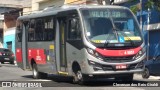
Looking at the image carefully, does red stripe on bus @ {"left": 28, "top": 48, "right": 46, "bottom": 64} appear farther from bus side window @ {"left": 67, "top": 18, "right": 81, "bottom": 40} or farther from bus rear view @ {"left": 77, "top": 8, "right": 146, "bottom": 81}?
bus rear view @ {"left": 77, "top": 8, "right": 146, "bottom": 81}

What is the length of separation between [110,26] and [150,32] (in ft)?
43.2

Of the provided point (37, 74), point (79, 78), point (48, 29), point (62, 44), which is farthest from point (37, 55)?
point (79, 78)

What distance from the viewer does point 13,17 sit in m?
57.0

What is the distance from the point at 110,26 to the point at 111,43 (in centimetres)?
75

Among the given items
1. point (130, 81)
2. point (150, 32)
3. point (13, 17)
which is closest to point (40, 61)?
point (130, 81)

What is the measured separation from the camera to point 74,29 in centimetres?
1619

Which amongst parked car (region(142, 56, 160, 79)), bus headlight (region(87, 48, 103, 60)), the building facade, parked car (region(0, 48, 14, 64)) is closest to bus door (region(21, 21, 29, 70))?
parked car (region(142, 56, 160, 79))

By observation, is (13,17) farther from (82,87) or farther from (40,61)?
(82,87)

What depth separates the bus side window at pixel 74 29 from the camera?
15.8m

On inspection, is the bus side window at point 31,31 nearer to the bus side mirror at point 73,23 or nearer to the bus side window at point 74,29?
the bus side window at point 74,29

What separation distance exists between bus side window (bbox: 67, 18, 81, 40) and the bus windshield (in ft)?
1.64

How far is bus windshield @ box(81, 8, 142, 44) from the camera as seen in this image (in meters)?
15.2

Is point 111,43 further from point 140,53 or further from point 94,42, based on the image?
point 140,53

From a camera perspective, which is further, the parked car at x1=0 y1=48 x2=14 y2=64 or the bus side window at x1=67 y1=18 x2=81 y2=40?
the parked car at x1=0 y1=48 x2=14 y2=64
